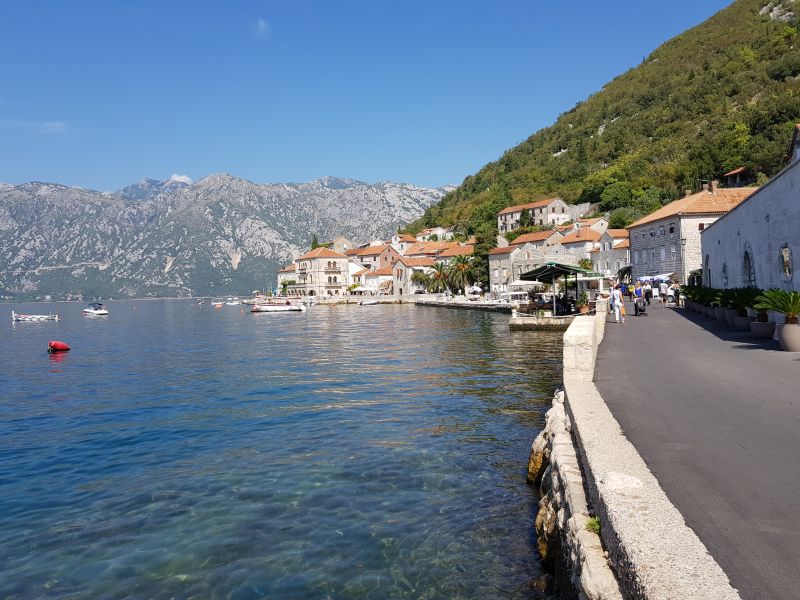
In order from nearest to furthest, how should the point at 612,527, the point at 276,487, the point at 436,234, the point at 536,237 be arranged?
1. the point at 612,527
2. the point at 276,487
3. the point at 536,237
4. the point at 436,234

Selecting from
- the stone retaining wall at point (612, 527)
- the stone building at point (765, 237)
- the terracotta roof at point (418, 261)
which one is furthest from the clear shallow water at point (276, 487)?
the terracotta roof at point (418, 261)

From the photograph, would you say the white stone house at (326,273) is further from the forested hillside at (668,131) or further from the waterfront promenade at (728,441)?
the waterfront promenade at (728,441)

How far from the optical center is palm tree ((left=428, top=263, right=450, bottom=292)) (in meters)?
103

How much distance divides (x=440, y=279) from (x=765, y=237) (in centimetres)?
8353

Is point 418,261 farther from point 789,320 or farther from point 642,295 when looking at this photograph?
point 789,320

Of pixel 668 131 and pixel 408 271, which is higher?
pixel 668 131

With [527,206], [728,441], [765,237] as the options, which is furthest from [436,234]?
[728,441]

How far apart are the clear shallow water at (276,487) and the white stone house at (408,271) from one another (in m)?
93.7

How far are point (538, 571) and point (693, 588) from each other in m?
4.14

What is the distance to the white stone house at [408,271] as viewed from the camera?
11779 centimetres

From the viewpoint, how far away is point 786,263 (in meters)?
18.8

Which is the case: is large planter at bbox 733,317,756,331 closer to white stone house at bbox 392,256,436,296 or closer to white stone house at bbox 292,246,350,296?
white stone house at bbox 392,256,436,296

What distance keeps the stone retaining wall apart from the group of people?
1970cm

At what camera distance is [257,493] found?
34.1 ft
